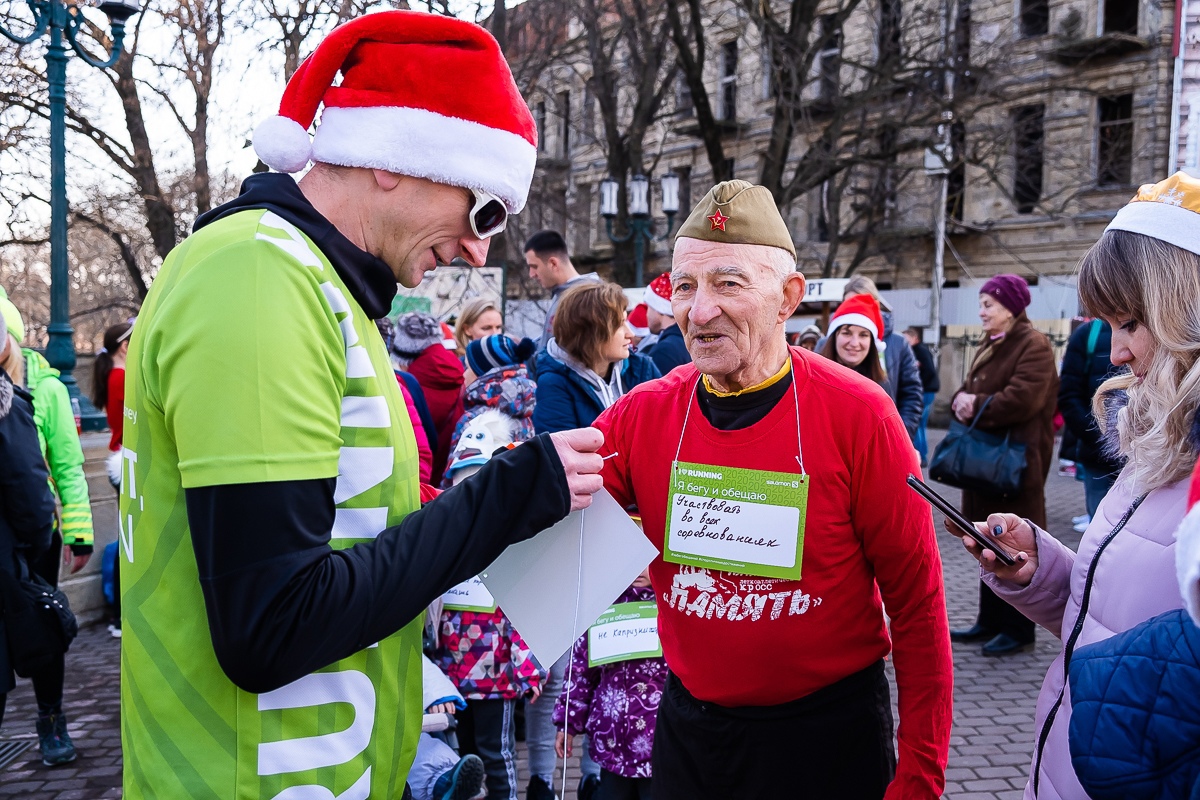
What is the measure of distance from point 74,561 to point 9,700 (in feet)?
4.88

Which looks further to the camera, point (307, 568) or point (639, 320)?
Result: point (639, 320)

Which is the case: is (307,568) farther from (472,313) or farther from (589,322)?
(472,313)

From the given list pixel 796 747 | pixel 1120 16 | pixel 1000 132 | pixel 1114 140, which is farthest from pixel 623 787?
pixel 1120 16

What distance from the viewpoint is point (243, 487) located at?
115 cm

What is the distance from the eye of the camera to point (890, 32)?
52.5 ft

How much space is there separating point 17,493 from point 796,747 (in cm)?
322

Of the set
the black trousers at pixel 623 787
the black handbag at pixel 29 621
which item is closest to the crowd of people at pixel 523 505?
the black trousers at pixel 623 787

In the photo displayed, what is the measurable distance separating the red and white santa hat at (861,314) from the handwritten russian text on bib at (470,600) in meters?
3.54

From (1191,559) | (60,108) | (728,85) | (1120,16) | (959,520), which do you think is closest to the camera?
(1191,559)

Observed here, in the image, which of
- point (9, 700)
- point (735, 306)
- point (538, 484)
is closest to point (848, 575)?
point (735, 306)

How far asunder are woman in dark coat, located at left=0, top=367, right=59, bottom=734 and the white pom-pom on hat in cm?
287

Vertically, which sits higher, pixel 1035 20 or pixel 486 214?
pixel 1035 20

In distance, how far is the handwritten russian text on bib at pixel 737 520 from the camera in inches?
80.6

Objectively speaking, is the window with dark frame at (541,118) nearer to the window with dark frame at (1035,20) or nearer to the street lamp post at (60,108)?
the street lamp post at (60,108)
